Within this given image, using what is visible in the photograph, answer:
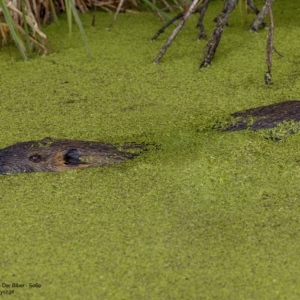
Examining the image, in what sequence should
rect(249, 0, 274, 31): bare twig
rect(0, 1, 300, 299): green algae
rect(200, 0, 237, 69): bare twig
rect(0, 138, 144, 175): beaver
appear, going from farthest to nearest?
rect(249, 0, 274, 31): bare twig → rect(200, 0, 237, 69): bare twig → rect(0, 138, 144, 175): beaver → rect(0, 1, 300, 299): green algae

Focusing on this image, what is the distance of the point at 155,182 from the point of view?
170 cm

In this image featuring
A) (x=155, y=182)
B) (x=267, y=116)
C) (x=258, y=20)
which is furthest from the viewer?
(x=258, y=20)

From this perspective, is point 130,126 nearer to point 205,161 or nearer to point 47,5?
point 205,161

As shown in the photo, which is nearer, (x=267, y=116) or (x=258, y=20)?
(x=267, y=116)

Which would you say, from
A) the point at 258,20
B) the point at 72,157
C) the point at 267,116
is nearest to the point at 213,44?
the point at 258,20

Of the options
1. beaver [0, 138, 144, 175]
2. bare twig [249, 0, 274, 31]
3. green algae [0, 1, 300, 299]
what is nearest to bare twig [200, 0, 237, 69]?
green algae [0, 1, 300, 299]

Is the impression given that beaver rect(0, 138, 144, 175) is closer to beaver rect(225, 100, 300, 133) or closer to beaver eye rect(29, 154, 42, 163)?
beaver eye rect(29, 154, 42, 163)

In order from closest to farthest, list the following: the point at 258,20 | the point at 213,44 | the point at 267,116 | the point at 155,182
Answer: the point at 155,182
the point at 267,116
the point at 213,44
the point at 258,20

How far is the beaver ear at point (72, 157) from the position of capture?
176 centimetres

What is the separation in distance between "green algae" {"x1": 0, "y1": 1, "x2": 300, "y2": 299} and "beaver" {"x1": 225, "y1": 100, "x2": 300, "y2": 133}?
0.04 metres

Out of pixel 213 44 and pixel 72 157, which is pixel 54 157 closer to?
pixel 72 157

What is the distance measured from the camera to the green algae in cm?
138

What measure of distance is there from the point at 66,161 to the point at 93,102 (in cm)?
40

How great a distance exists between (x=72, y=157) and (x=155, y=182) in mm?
224
